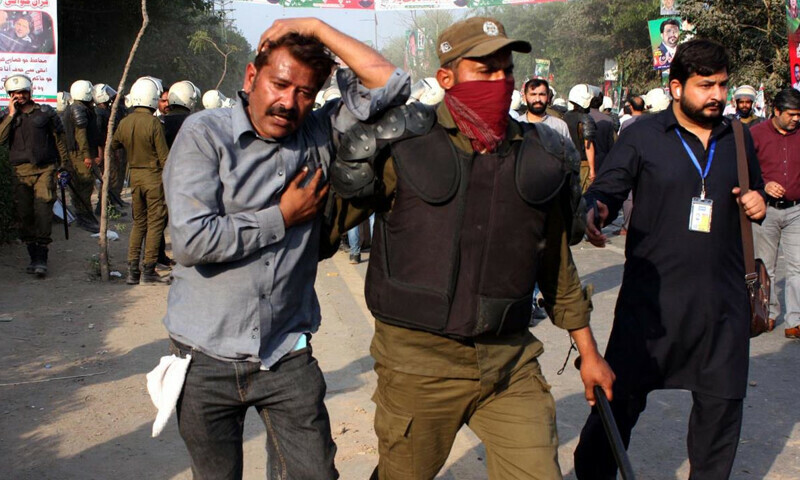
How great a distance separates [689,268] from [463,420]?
1341 millimetres

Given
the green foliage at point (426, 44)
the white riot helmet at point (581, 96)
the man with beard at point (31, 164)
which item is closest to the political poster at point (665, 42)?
Result: the white riot helmet at point (581, 96)

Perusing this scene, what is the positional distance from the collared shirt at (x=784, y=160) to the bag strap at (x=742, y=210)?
3741mm

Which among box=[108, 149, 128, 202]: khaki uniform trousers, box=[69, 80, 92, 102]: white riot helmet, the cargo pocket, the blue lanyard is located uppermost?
the blue lanyard

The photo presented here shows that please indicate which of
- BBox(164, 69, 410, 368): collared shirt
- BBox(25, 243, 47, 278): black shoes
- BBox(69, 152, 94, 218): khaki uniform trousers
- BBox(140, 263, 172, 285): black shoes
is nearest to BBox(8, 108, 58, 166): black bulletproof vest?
BBox(25, 243, 47, 278): black shoes

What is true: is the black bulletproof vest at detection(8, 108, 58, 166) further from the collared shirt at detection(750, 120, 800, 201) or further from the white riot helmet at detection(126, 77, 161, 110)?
the collared shirt at detection(750, 120, 800, 201)

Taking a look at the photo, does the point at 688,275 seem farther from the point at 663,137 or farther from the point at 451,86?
the point at 451,86

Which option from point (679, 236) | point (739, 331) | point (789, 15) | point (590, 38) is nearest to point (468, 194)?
point (679, 236)

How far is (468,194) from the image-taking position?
2.89m

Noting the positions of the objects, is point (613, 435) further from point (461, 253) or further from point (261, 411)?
point (261, 411)

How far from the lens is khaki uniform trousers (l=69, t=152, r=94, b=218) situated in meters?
13.7

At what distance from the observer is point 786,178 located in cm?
735

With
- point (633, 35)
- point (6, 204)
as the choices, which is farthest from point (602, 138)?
point (633, 35)

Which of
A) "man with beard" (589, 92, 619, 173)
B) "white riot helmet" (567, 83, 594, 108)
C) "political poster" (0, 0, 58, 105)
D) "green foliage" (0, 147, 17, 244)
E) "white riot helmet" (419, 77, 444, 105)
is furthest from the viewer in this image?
"political poster" (0, 0, 58, 105)

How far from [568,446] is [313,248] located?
256cm
